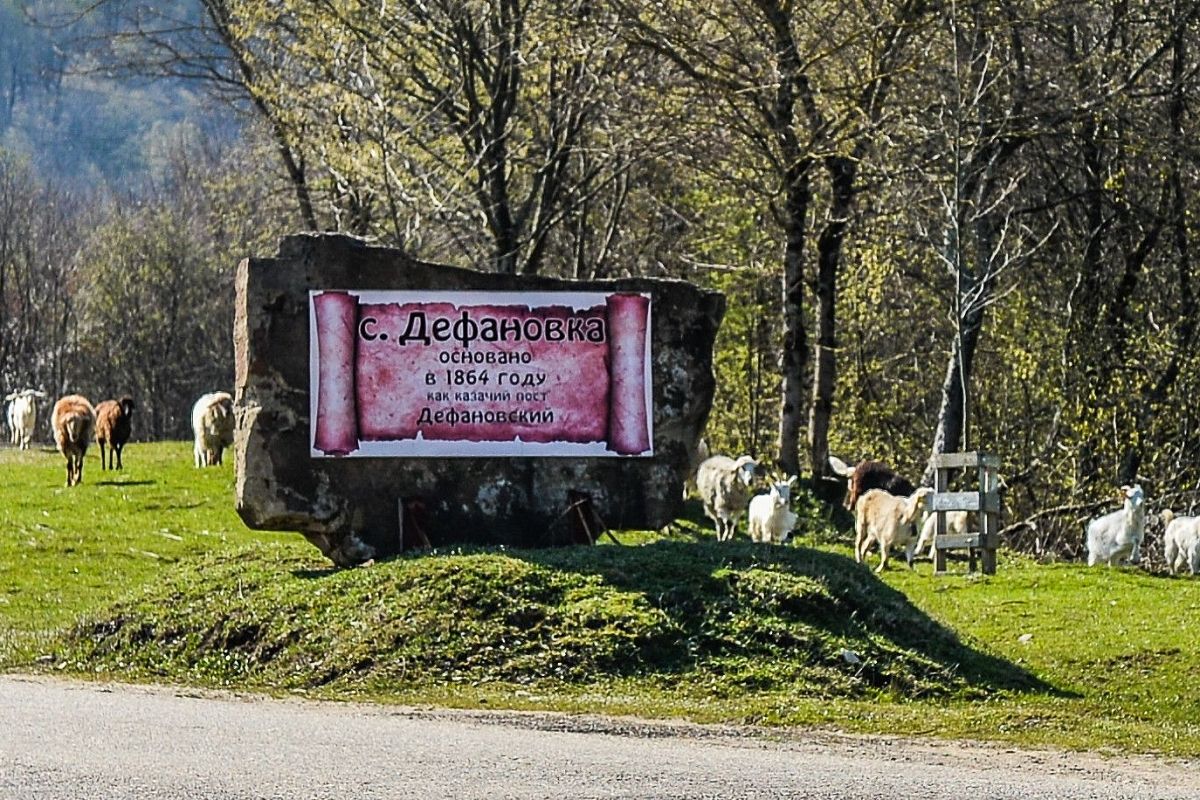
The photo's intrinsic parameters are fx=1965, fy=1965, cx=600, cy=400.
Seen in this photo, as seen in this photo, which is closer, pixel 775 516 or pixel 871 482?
pixel 775 516

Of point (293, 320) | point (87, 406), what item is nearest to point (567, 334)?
point (293, 320)


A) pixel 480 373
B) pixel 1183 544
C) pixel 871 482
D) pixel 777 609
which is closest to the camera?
pixel 777 609

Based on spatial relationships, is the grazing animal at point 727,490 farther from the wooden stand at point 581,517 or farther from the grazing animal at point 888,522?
the wooden stand at point 581,517

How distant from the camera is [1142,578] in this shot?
2406 centimetres

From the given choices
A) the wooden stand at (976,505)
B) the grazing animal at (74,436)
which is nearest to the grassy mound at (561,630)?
the wooden stand at (976,505)

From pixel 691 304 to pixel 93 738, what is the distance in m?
9.25

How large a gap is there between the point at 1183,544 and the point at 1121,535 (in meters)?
0.83

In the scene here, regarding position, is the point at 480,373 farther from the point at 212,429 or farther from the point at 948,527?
the point at 212,429

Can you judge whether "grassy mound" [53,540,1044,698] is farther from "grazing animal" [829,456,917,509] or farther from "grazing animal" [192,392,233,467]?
"grazing animal" [192,392,233,467]

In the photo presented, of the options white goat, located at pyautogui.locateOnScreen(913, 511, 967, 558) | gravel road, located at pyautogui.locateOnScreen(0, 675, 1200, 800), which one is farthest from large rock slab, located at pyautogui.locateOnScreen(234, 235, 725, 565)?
white goat, located at pyautogui.locateOnScreen(913, 511, 967, 558)

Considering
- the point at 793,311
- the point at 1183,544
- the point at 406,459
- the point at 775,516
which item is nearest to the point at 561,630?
the point at 406,459

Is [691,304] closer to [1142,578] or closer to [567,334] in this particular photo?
[567,334]

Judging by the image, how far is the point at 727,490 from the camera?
27.5 meters

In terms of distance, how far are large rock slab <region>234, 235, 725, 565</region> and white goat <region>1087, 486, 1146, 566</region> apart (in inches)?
399
